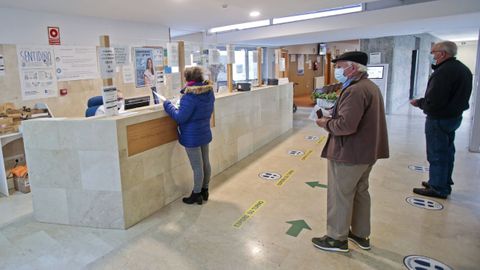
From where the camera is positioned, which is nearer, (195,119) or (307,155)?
(195,119)

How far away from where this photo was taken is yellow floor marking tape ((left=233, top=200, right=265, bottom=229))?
2.98 m

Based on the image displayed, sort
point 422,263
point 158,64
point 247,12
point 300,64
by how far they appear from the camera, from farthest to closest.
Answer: point 300,64, point 247,12, point 158,64, point 422,263

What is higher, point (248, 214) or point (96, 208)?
point (96, 208)

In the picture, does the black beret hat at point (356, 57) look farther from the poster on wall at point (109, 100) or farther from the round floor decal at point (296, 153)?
the round floor decal at point (296, 153)

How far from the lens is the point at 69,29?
16.6 feet

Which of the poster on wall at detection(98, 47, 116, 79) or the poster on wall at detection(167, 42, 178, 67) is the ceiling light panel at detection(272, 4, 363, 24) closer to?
the poster on wall at detection(167, 42, 178, 67)

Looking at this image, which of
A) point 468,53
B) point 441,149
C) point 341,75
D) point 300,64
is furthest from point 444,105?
point 468,53

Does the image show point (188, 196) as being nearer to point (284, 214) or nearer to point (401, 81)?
point (284, 214)

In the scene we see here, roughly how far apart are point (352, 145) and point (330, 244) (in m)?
0.83

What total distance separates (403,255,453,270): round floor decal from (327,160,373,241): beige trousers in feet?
1.08

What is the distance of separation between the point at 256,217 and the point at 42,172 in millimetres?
2042

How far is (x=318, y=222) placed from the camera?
298 cm

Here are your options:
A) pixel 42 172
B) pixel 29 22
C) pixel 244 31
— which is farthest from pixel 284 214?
pixel 244 31

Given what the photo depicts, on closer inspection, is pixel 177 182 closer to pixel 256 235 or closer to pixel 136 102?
pixel 136 102
